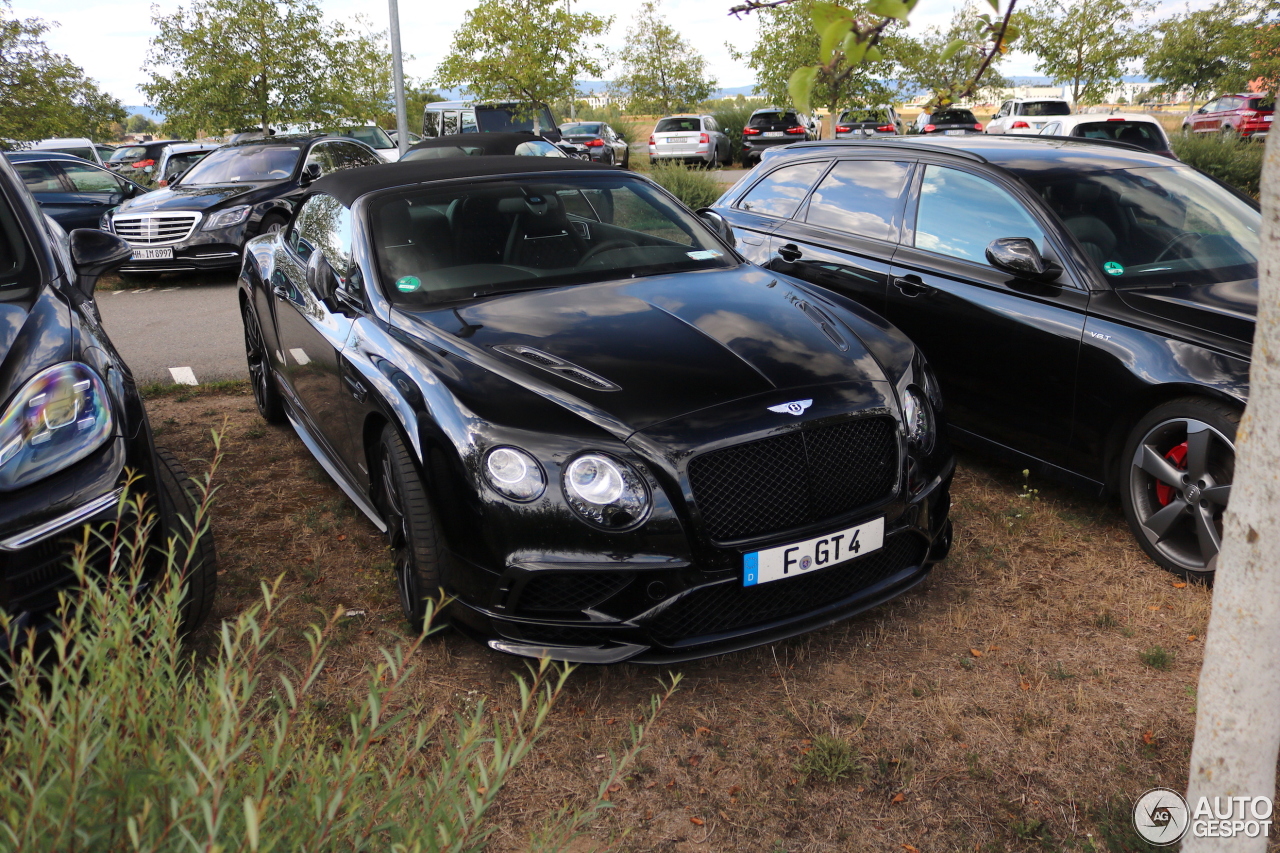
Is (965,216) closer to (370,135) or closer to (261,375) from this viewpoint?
(261,375)

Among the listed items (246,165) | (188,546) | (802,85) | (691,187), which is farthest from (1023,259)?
(246,165)

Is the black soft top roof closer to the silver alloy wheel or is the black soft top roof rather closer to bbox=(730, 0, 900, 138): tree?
the silver alloy wheel

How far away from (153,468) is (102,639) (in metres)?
1.49

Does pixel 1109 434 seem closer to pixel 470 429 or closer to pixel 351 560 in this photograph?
pixel 470 429

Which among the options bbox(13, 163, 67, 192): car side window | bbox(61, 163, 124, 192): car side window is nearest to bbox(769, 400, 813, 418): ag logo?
bbox(13, 163, 67, 192): car side window

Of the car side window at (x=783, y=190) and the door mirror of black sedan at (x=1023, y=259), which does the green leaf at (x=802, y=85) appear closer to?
the door mirror of black sedan at (x=1023, y=259)

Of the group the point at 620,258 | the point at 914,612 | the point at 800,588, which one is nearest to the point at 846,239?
the point at 620,258

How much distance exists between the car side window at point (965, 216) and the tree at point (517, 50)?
67.1 ft

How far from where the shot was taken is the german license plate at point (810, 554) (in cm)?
299

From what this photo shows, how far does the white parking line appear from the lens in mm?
7148

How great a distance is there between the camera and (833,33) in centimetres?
179

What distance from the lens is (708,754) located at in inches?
116

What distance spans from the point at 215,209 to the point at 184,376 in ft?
15.2

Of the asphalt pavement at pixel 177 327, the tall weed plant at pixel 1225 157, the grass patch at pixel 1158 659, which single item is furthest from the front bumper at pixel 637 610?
the tall weed plant at pixel 1225 157
